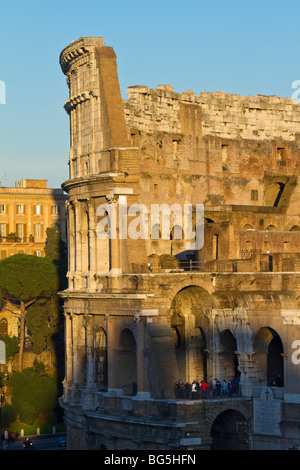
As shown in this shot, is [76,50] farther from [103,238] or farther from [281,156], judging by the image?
[281,156]

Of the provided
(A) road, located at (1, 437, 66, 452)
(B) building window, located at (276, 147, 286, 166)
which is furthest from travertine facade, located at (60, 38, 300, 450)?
(A) road, located at (1, 437, 66, 452)

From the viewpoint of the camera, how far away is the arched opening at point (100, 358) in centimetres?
4697

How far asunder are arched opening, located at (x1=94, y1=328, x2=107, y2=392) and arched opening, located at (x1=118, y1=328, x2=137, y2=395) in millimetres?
2053

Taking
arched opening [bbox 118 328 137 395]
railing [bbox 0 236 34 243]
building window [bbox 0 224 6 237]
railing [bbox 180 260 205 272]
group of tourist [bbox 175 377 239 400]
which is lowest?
group of tourist [bbox 175 377 239 400]

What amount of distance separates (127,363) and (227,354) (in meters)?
4.26

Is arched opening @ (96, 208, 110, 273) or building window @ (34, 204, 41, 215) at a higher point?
building window @ (34, 204, 41, 215)

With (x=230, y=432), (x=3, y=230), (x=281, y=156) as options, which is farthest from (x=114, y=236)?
(x=3, y=230)

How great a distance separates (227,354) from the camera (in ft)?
149

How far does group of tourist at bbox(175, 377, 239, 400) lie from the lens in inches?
1661

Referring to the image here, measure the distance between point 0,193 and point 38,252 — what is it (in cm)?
530

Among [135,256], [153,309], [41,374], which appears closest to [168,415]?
[153,309]

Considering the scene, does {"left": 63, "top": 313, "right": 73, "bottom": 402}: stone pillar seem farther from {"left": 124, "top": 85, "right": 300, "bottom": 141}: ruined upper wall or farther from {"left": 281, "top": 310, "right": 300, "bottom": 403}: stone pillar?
{"left": 281, "top": 310, "right": 300, "bottom": 403}: stone pillar

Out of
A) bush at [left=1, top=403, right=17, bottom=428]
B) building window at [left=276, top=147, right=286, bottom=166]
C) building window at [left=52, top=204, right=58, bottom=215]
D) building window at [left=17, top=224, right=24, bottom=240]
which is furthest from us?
building window at [left=52, top=204, right=58, bottom=215]

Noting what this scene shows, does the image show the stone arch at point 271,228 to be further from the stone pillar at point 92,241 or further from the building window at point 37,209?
the building window at point 37,209
